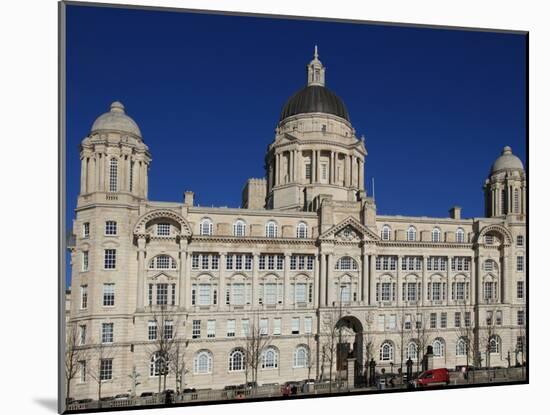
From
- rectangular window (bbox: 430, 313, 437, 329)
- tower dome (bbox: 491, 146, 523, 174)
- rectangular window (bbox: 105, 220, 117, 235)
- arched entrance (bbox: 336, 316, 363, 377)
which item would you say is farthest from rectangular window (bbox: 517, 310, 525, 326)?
rectangular window (bbox: 105, 220, 117, 235)

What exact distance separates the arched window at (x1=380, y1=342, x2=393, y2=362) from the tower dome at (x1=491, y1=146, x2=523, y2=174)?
1342cm

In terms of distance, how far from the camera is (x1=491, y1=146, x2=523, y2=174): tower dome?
120 ft

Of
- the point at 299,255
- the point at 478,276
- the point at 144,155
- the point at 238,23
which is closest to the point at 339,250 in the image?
the point at 299,255

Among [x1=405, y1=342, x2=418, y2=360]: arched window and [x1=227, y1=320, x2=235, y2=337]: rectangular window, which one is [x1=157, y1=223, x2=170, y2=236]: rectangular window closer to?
[x1=227, y1=320, x2=235, y2=337]: rectangular window

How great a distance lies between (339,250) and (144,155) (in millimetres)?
13940

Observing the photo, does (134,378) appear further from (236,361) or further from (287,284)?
(287,284)

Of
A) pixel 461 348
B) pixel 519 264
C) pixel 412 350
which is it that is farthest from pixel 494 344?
pixel 519 264

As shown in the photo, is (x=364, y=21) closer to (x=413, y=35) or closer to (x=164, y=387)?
(x=413, y=35)

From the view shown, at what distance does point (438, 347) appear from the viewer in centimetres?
4091

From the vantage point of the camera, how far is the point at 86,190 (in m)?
33.7

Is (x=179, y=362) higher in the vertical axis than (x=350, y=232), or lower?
lower

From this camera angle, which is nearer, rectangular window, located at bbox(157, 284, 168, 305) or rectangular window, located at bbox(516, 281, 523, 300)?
rectangular window, located at bbox(157, 284, 168, 305)

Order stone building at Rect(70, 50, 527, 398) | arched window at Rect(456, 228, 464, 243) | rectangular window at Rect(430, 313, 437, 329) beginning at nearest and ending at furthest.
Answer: stone building at Rect(70, 50, 527, 398) < rectangular window at Rect(430, 313, 437, 329) < arched window at Rect(456, 228, 464, 243)

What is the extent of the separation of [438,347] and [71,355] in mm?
24135
